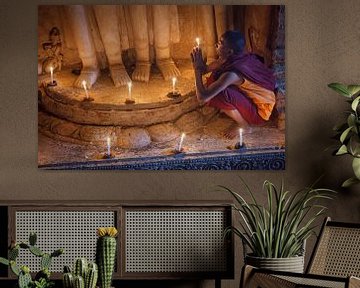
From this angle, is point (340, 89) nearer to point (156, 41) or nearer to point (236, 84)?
point (236, 84)

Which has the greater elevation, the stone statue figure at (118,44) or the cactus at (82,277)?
the stone statue figure at (118,44)

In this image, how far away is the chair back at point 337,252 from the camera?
4.87m

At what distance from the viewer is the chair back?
487 centimetres

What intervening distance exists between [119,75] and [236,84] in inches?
33.5

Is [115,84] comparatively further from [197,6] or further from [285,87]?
[285,87]

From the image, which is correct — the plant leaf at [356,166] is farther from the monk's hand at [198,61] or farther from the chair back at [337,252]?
the monk's hand at [198,61]

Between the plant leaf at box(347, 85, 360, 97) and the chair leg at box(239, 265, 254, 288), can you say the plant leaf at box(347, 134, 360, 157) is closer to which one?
the plant leaf at box(347, 85, 360, 97)

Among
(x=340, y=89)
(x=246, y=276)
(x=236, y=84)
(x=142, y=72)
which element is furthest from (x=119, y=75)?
(x=246, y=276)

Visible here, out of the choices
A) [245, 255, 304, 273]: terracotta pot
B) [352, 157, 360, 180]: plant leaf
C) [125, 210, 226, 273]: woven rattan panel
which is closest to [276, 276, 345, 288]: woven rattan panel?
[245, 255, 304, 273]: terracotta pot

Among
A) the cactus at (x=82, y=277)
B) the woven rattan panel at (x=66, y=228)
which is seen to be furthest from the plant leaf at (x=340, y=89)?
the cactus at (x=82, y=277)

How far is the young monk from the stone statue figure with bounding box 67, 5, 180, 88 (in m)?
0.22

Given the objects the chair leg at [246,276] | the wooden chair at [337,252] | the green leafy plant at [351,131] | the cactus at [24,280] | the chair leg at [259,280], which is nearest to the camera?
the cactus at [24,280]

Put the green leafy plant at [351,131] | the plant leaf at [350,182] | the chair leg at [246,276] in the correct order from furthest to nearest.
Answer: the plant leaf at [350,182] < the green leafy plant at [351,131] < the chair leg at [246,276]

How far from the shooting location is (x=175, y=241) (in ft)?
18.8
